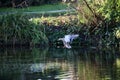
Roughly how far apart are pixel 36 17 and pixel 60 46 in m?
4.68

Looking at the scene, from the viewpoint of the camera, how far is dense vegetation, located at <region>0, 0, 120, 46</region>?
36.0 metres

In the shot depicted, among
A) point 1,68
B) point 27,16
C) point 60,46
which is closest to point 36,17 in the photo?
point 27,16

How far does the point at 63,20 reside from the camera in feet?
128

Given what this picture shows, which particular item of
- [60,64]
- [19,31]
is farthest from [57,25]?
[60,64]

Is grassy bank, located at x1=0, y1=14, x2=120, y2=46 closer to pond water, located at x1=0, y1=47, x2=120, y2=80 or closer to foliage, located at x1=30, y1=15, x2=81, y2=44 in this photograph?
foliage, located at x1=30, y1=15, x2=81, y2=44

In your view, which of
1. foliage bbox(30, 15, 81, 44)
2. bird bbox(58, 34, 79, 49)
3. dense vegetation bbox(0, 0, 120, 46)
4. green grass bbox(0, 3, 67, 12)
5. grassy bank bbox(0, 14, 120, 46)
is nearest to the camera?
dense vegetation bbox(0, 0, 120, 46)

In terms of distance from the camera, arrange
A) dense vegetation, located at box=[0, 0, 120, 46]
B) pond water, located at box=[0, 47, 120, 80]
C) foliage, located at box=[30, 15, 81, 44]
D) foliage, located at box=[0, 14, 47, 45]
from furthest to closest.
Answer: foliage, located at box=[30, 15, 81, 44], foliage, located at box=[0, 14, 47, 45], dense vegetation, located at box=[0, 0, 120, 46], pond water, located at box=[0, 47, 120, 80]

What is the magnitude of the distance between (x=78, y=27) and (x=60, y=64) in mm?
9706

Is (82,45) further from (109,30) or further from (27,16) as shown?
(27,16)

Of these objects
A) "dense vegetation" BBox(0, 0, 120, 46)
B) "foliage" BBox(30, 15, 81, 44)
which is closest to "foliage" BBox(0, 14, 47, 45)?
"dense vegetation" BBox(0, 0, 120, 46)

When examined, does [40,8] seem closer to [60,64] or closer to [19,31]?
[19,31]

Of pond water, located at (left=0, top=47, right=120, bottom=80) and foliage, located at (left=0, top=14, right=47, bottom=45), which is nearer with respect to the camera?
pond water, located at (left=0, top=47, right=120, bottom=80)

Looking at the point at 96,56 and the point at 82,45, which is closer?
the point at 96,56

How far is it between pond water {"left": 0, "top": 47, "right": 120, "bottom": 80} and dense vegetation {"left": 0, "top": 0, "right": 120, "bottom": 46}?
5.85 feet
